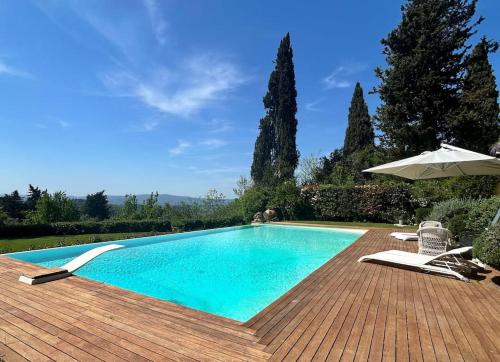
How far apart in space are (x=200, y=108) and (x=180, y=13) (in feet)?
25.3

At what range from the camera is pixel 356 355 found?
7.57 feet

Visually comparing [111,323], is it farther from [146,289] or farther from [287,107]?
[287,107]

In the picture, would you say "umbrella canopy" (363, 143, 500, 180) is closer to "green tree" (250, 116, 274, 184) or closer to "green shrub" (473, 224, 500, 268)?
"green shrub" (473, 224, 500, 268)

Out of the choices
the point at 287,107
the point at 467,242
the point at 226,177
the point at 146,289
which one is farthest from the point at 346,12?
the point at 226,177

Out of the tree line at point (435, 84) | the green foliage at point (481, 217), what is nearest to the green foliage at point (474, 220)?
the green foliage at point (481, 217)

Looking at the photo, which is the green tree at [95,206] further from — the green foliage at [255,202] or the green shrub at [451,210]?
the green shrub at [451,210]

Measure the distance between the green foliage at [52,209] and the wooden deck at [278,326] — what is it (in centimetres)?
1380

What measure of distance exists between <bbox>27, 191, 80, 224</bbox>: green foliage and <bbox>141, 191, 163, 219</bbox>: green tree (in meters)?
4.39

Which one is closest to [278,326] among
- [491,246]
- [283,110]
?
[491,246]

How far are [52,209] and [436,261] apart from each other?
18336mm

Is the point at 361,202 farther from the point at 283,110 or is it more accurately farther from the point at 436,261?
the point at 283,110

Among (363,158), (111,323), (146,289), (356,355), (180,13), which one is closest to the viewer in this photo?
(356,355)

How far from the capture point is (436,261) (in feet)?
16.8

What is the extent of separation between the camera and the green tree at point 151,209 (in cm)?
1767
